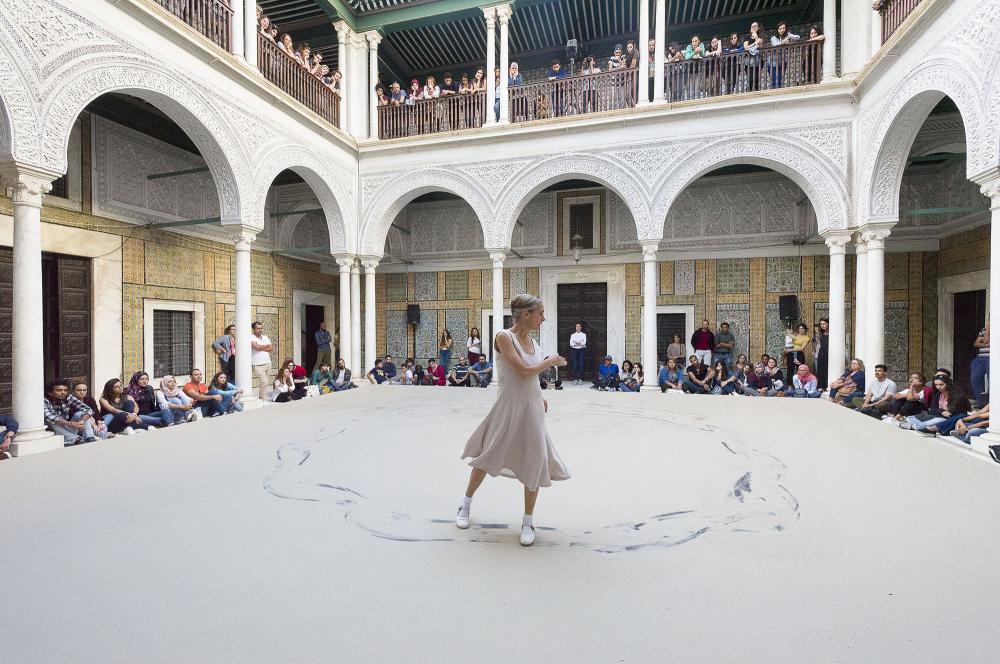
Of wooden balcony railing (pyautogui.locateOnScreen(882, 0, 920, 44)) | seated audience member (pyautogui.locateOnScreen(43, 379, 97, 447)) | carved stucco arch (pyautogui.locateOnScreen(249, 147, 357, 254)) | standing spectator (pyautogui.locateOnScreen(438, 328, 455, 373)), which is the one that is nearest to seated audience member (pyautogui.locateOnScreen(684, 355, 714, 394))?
standing spectator (pyautogui.locateOnScreen(438, 328, 455, 373))

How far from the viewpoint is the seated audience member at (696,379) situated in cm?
911

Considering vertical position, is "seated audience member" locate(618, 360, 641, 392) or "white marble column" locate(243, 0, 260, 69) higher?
"white marble column" locate(243, 0, 260, 69)

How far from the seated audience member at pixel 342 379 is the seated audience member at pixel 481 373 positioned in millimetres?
2376

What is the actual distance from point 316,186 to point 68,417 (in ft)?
18.3

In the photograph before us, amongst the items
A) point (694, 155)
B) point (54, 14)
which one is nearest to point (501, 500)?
point (54, 14)

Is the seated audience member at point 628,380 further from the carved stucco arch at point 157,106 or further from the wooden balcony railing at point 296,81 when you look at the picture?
the wooden balcony railing at point 296,81

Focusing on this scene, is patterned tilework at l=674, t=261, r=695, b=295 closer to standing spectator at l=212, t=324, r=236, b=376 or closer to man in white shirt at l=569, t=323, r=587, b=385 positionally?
man in white shirt at l=569, t=323, r=587, b=385

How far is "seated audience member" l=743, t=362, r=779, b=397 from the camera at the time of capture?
347 inches

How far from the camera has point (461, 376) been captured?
37.0 ft

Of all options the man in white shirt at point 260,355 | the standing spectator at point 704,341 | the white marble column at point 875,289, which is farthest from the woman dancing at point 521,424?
the standing spectator at point 704,341

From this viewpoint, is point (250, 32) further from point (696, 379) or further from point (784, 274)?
point (784, 274)

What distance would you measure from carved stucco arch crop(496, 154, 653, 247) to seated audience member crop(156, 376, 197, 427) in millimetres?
5425

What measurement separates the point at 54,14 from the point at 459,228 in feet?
28.4

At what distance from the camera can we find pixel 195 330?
31.4 feet
